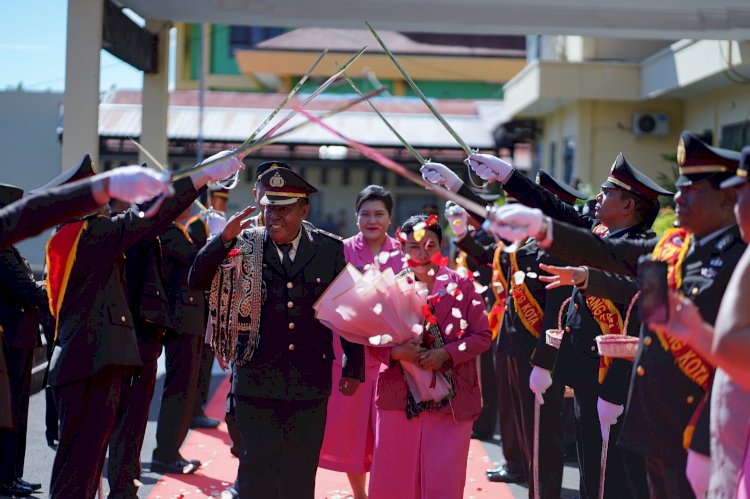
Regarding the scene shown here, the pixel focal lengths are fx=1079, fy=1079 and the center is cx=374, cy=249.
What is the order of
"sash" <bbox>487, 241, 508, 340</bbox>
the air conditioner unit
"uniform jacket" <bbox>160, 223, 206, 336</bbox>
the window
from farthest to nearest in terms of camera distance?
the window, the air conditioner unit, "sash" <bbox>487, 241, 508, 340</bbox>, "uniform jacket" <bbox>160, 223, 206, 336</bbox>

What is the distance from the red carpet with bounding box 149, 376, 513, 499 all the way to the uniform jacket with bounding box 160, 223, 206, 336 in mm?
1057

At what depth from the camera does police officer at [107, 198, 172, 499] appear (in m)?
6.63

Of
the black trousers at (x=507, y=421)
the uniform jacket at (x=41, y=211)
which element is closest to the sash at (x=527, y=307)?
the black trousers at (x=507, y=421)

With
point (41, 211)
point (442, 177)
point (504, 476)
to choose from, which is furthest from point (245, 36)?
point (41, 211)

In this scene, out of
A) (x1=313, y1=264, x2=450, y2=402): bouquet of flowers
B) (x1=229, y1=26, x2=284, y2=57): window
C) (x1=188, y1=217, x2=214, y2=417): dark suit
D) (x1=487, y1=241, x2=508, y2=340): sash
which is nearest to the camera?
(x1=313, y1=264, x2=450, y2=402): bouquet of flowers

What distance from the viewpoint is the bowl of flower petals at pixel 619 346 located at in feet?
16.6

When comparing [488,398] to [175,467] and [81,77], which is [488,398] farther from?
[81,77]

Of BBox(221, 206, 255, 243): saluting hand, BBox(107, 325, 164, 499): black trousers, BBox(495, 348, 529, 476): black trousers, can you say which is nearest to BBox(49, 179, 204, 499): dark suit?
BBox(221, 206, 255, 243): saluting hand

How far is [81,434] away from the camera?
5.55 meters

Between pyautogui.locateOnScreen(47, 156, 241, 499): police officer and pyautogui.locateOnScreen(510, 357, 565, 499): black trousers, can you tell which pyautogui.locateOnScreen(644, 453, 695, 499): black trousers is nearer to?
pyautogui.locateOnScreen(510, 357, 565, 499): black trousers

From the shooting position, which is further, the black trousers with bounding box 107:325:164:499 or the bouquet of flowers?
the black trousers with bounding box 107:325:164:499

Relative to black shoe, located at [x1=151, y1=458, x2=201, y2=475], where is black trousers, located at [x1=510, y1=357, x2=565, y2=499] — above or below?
above

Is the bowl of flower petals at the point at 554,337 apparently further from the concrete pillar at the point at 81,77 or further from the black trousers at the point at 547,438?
the concrete pillar at the point at 81,77

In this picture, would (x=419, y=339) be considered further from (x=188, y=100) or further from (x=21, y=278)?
(x=188, y=100)
